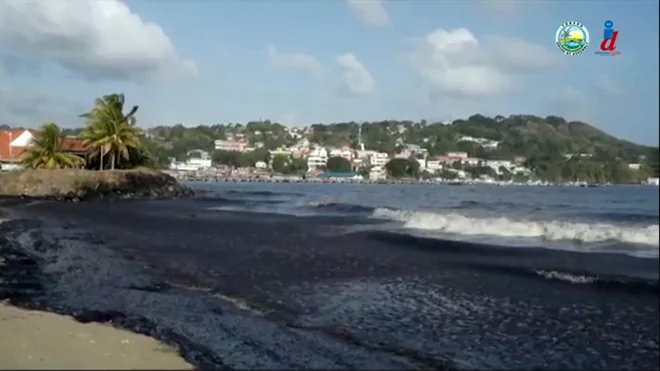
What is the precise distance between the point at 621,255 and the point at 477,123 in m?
7.49

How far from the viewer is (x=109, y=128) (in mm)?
51406

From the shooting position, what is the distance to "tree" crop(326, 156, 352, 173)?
14112cm

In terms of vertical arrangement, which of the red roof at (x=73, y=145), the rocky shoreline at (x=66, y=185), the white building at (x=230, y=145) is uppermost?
the white building at (x=230, y=145)

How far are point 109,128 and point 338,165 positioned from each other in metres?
93.9

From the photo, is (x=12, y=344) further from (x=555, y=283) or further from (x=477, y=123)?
(x=477, y=123)

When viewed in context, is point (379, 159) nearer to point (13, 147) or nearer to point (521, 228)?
point (13, 147)

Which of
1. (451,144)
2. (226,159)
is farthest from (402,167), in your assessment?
(226,159)

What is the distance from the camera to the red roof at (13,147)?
60031mm

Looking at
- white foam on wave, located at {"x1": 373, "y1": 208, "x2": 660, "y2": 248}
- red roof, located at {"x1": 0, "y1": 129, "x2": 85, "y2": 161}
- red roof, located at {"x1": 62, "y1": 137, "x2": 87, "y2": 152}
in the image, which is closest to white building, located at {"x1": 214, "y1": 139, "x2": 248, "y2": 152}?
red roof, located at {"x1": 0, "y1": 129, "x2": 85, "y2": 161}

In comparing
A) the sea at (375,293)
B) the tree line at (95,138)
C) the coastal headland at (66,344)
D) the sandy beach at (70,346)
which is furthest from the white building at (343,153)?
the sandy beach at (70,346)

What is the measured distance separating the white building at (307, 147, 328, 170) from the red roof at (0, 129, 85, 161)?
307 feet

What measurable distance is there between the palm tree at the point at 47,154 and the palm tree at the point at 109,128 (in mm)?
1964

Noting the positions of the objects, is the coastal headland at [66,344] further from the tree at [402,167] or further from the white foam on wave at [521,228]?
the tree at [402,167]

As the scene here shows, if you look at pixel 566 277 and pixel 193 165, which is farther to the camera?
pixel 193 165
